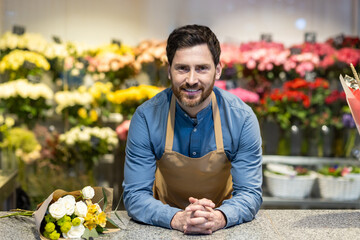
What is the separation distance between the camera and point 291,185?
338 centimetres

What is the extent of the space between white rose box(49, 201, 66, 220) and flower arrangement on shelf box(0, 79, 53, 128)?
2211 millimetres

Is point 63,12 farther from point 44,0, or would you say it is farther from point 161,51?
point 161,51

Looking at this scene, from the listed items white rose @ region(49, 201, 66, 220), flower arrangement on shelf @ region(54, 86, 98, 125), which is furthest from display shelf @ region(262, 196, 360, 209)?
Result: white rose @ region(49, 201, 66, 220)

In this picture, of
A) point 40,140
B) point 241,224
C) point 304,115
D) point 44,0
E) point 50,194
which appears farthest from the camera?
point 44,0

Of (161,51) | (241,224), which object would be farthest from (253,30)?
(241,224)

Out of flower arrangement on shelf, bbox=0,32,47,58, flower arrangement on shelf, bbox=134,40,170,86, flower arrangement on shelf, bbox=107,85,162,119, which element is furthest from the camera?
flower arrangement on shelf, bbox=0,32,47,58

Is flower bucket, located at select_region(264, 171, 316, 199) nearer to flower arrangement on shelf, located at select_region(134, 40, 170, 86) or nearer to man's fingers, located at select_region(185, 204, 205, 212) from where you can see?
flower arrangement on shelf, located at select_region(134, 40, 170, 86)

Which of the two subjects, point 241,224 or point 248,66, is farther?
point 248,66

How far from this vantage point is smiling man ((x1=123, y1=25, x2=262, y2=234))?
1.72m

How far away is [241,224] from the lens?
64.2 inches

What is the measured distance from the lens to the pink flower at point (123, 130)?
3.30 metres

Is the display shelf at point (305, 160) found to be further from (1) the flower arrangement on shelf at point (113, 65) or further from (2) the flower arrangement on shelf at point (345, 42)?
(1) the flower arrangement on shelf at point (113, 65)

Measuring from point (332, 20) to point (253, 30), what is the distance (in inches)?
25.7

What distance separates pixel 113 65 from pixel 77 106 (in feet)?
1.47
